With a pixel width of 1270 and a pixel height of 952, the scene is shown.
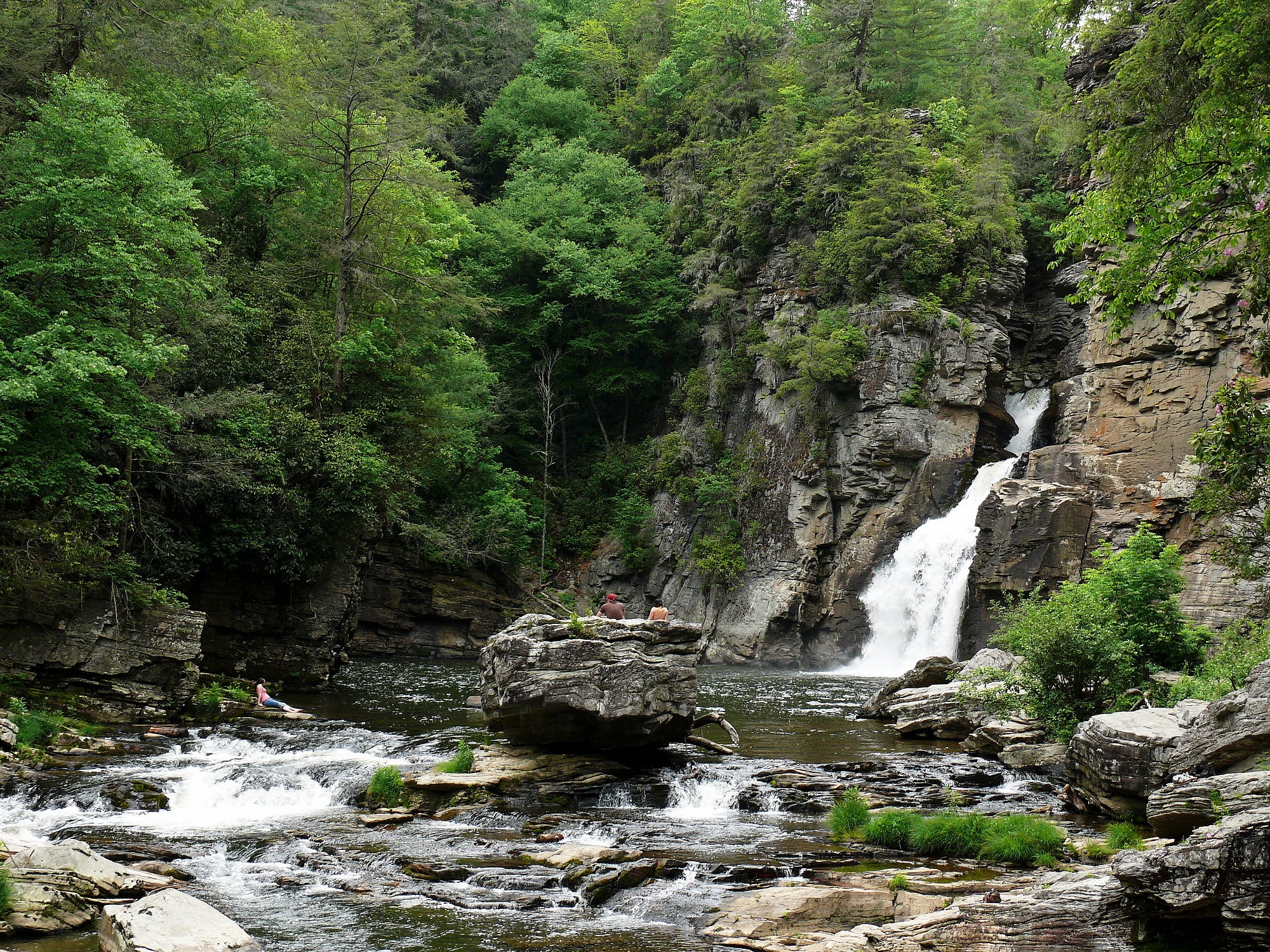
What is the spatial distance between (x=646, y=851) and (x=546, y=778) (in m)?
3.33

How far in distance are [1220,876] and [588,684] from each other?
8617mm

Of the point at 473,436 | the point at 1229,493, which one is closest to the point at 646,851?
the point at 1229,493

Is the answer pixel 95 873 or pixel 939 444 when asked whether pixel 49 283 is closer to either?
pixel 95 873

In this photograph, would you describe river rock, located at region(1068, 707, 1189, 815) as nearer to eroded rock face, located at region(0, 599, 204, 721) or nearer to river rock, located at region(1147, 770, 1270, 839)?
river rock, located at region(1147, 770, 1270, 839)

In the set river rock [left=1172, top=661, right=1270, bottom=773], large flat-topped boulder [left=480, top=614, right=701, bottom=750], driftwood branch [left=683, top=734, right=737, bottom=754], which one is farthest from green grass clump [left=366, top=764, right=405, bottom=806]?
river rock [left=1172, top=661, right=1270, bottom=773]

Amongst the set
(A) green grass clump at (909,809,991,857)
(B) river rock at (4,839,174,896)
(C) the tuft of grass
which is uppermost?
(C) the tuft of grass

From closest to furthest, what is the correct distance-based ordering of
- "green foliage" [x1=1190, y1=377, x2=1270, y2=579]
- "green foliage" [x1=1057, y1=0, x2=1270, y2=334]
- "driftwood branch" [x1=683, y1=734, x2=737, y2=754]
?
1. "green foliage" [x1=1057, y1=0, x2=1270, y2=334]
2. "green foliage" [x1=1190, y1=377, x2=1270, y2=579]
3. "driftwood branch" [x1=683, y1=734, x2=737, y2=754]

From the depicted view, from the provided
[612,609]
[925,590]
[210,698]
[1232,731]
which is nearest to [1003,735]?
[1232,731]

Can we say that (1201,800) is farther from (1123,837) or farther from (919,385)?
(919,385)

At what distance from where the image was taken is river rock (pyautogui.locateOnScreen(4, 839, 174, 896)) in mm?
7980

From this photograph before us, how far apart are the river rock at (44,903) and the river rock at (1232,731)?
10.4 meters

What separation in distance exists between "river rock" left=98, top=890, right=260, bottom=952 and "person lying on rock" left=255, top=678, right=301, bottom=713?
11.3 m

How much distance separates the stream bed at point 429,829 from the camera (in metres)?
7.93

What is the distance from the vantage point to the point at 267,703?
18297 millimetres
